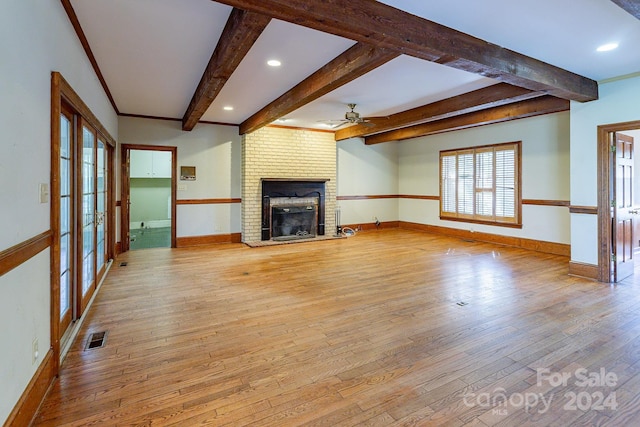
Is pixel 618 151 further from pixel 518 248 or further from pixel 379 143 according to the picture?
pixel 379 143

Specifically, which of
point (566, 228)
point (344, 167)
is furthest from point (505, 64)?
point (344, 167)

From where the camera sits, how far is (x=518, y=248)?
648cm

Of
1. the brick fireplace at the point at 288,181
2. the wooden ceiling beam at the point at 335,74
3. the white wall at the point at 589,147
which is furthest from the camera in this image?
the brick fireplace at the point at 288,181

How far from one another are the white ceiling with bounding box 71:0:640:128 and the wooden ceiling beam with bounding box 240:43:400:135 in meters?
0.09

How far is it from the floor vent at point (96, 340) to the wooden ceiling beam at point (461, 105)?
16.9 feet

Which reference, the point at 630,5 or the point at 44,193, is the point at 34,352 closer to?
the point at 44,193

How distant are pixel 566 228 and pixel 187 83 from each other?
6600 mm

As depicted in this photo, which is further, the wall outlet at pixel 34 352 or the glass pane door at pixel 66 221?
the glass pane door at pixel 66 221

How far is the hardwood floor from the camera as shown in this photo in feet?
6.04

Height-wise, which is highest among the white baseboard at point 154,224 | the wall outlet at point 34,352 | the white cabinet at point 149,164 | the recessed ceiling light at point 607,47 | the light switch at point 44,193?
the recessed ceiling light at point 607,47

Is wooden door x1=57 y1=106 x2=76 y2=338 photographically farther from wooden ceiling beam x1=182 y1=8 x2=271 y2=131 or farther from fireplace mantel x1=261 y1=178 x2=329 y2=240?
fireplace mantel x1=261 y1=178 x2=329 y2=240

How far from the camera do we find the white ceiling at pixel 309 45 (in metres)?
2.56

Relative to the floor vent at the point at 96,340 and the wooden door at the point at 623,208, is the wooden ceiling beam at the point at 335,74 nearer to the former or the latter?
the floor vent at the point at 96,340

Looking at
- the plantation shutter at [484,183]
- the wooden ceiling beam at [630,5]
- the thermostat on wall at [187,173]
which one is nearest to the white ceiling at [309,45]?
the wooden ceiling beam at [630,5]
